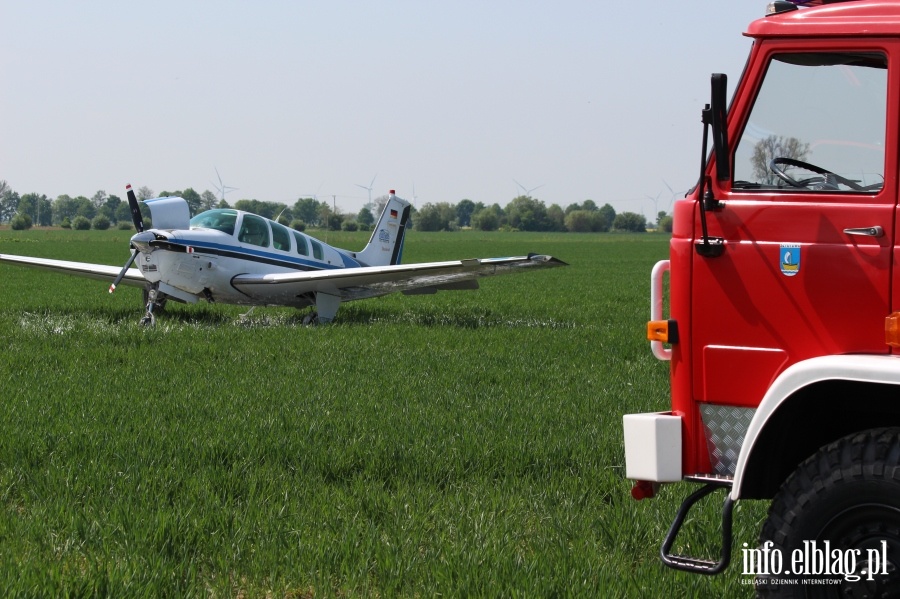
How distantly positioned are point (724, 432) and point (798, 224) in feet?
2.84

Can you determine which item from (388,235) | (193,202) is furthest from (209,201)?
(388,235)

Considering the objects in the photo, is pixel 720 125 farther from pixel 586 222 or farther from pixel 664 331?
pixel 586 222

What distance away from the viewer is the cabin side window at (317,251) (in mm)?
20797

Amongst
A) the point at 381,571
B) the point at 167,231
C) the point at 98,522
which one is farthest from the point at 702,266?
the point at 167,231

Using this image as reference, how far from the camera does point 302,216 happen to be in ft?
479

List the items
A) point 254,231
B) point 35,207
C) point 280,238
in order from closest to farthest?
point 254,231, point 280,238, point 35,207

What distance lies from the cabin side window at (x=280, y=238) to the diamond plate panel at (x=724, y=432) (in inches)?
628

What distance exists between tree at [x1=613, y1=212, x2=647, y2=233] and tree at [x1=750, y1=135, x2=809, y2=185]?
147 meters

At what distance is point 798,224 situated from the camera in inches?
153

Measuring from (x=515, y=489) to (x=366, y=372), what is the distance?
526cm

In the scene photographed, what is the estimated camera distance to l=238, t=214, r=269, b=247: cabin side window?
1900 cm

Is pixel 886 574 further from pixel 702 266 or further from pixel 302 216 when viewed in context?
pixel 302 216

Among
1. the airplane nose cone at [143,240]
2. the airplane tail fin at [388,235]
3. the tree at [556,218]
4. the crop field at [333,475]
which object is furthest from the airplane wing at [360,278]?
the tree at [556,218]

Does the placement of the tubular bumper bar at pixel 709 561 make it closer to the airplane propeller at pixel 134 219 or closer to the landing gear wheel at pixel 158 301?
the landing gear wheel at pixel 158 301
